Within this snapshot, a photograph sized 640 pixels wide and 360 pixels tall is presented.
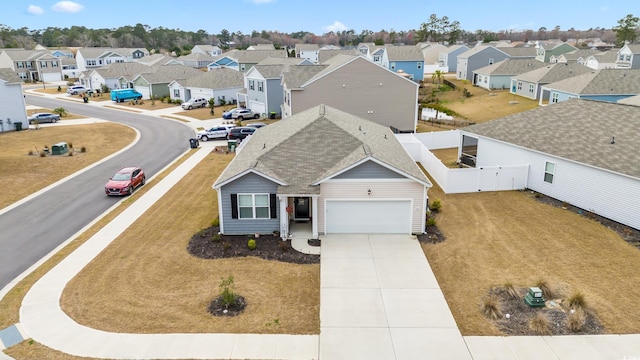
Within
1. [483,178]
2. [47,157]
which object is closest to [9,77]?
[47,157]

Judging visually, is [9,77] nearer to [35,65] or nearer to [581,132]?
[581,132]

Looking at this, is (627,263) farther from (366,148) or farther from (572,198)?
(366,148)

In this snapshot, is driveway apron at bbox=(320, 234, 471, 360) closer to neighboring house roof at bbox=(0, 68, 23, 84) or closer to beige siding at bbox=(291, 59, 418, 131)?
beige siding at bbox=(291, 59, 418, 131)

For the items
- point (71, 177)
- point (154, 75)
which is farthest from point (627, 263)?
point (154, 75)

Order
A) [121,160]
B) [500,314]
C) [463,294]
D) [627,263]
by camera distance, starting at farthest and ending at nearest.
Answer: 1. [121,160]
2. [627,263]
3. [463,294]
4. [500,314]

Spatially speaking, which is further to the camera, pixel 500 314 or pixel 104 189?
pixel 104 189

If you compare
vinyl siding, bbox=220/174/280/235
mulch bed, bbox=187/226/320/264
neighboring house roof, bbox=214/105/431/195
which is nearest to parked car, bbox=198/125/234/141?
neighboring house roof, bbox=214/105/431/195
